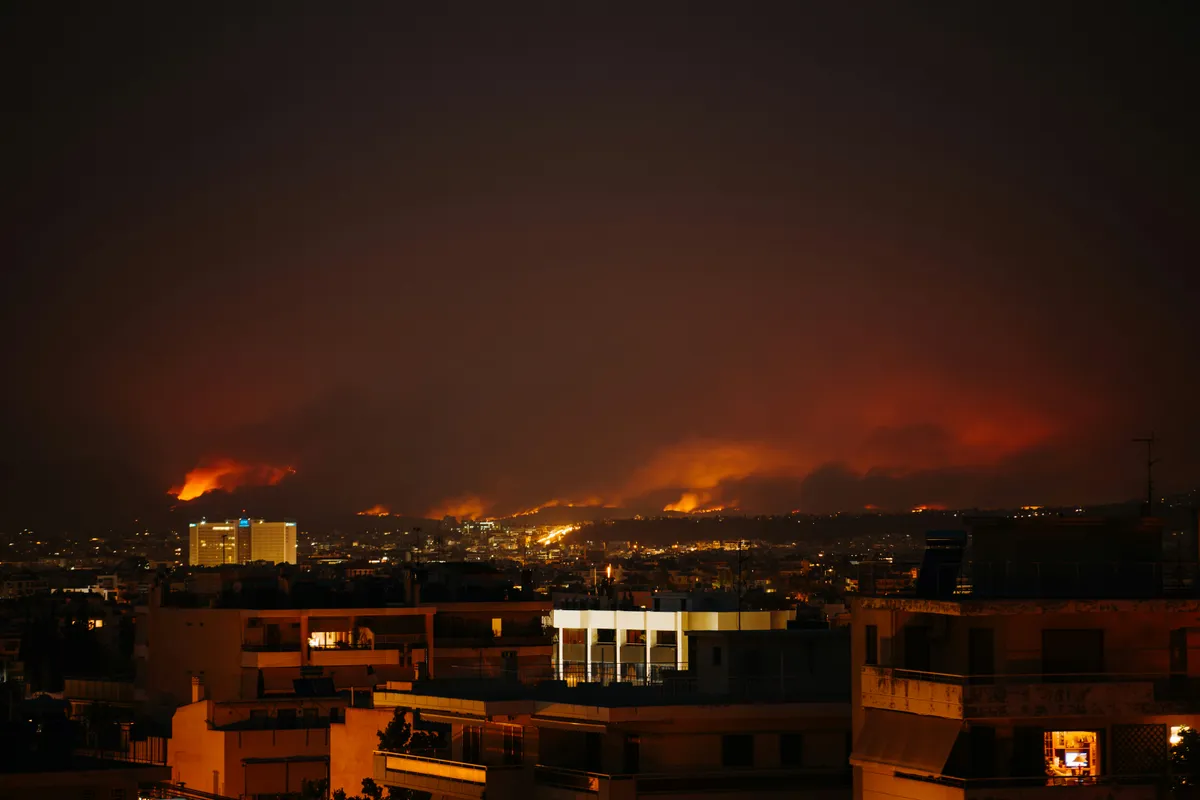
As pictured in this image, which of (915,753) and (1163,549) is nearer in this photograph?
(915,753)

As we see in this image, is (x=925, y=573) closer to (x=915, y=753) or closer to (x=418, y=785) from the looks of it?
(x=915, y=753)

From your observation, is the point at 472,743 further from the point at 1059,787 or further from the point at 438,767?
the point at 1059,787

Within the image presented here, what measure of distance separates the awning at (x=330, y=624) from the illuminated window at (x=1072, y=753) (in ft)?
172

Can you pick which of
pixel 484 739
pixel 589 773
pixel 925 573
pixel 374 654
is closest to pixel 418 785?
pixel 484 739

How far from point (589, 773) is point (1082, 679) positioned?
9.35m

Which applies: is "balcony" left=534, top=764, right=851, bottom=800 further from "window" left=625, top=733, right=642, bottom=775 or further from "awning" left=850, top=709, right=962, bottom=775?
"awning" left=850, top=709, right=962, bottom=775

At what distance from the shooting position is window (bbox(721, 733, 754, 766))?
35.1m

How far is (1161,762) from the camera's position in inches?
1156

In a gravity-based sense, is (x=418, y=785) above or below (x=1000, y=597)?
below

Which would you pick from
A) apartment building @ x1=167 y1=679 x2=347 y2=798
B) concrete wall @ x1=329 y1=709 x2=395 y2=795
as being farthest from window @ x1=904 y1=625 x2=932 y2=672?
apartment building @ x1=167 y1=679 x2=347 y2=798

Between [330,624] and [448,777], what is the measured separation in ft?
137

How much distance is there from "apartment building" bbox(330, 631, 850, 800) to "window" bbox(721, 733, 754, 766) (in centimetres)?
2

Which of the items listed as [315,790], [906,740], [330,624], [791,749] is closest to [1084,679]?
[906,740]

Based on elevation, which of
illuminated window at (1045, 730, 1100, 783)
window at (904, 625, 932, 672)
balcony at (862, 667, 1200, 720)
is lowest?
illuminated window at (1045, 730, 1100, 783)
